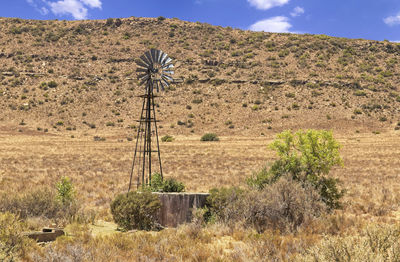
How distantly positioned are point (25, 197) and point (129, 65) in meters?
63.3

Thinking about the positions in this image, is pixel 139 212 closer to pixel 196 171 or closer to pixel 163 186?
pixel 163 186

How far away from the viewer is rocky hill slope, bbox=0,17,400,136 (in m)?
55.1

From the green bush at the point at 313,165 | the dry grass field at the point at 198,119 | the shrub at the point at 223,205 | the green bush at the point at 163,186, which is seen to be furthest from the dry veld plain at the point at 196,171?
the shrub at the point at 223,205

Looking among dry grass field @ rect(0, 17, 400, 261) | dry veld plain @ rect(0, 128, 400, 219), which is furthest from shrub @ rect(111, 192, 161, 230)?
dry veld plain @ rect(0, 128, 400, 219)

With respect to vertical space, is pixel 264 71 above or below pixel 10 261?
above

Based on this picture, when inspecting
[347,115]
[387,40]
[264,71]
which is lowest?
[347,115]

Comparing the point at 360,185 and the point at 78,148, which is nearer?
the point at 360,185

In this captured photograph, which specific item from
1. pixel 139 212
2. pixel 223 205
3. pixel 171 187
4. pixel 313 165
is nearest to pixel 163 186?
pixel 171 187

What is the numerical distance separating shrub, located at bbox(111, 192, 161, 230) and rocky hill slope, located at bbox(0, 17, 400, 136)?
41.9m

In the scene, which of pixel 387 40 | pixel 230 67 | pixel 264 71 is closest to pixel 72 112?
pixel 230 67

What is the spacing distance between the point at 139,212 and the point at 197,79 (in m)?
58.6

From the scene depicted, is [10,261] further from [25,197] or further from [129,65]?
[129,65]

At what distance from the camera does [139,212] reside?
384 inches

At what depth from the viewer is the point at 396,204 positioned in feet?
40.3
